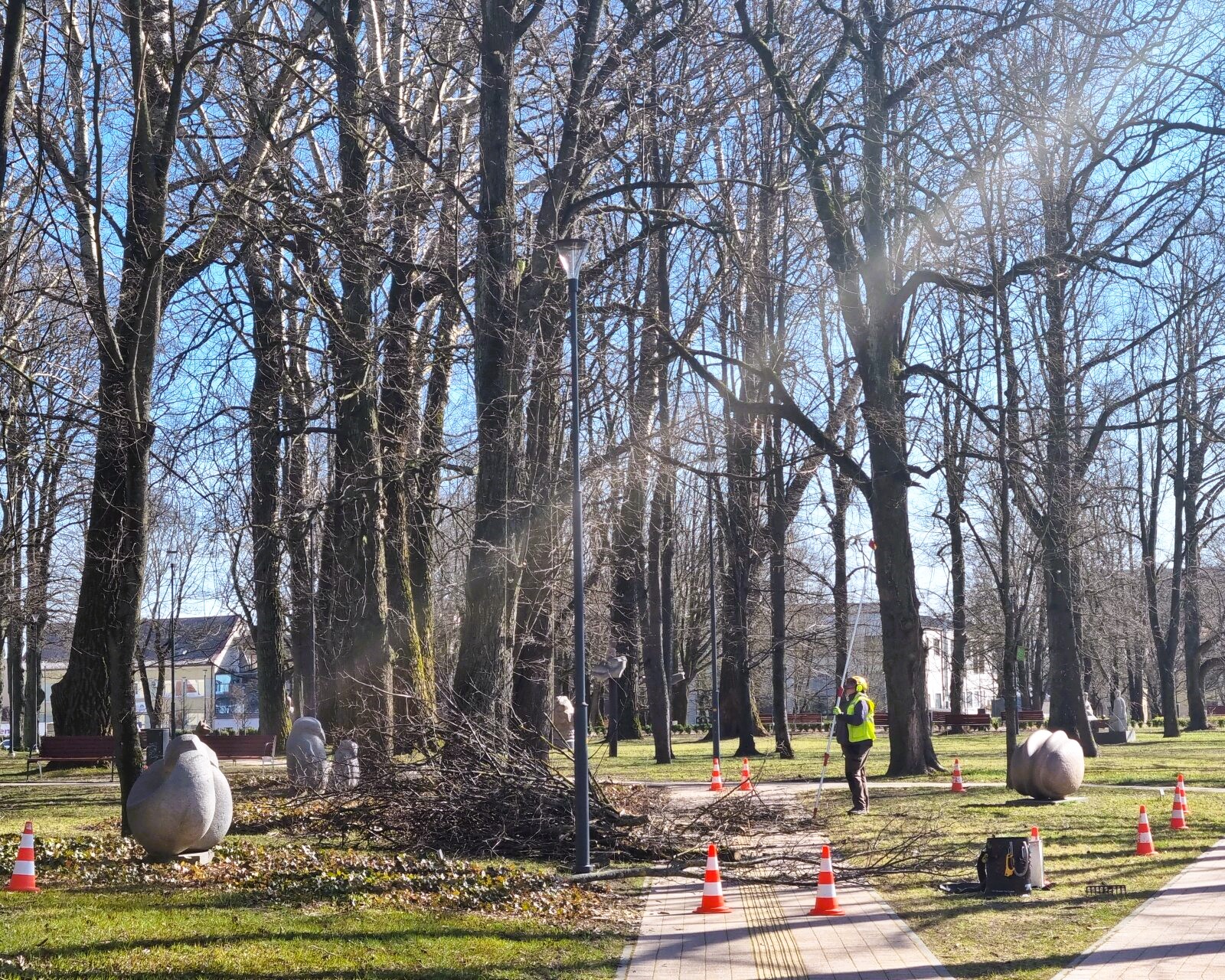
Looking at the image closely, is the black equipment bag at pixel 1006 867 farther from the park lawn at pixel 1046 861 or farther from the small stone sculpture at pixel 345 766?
the small stone sculpture at pixel 345 766

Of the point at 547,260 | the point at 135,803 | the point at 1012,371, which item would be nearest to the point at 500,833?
the point at 135,803

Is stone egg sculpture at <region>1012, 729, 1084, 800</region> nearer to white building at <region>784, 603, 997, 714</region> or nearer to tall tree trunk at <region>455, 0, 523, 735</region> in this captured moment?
tall tree trunk at <region>455, 0, 523, 735</region>

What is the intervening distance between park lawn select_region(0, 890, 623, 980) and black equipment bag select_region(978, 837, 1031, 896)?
328 cm

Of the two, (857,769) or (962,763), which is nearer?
(857,769)

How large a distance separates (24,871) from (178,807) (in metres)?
1.56

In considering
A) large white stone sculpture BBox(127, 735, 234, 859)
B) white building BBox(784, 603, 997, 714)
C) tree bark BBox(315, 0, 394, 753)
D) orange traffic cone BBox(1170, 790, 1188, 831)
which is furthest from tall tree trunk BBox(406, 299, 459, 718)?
white building BBox(784, 603, 997, 714)

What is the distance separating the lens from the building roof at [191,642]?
44.8 m

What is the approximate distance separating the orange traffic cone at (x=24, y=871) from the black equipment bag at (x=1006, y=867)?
7528 millimetres

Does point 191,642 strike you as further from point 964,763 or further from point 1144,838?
point 1144,838

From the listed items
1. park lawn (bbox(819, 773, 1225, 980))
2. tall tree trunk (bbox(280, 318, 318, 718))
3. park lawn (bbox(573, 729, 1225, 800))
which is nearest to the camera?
park lawn (bbox(819, 773, 1225, 980))

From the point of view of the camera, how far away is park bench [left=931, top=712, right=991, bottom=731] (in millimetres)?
45406

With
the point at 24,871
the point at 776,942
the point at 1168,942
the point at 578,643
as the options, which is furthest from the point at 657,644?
the point at 1168,942

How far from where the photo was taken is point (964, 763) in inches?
1089

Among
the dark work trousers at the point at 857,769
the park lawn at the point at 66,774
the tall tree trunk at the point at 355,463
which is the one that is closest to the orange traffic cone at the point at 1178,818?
the dark work trousers at the point at 857,769
